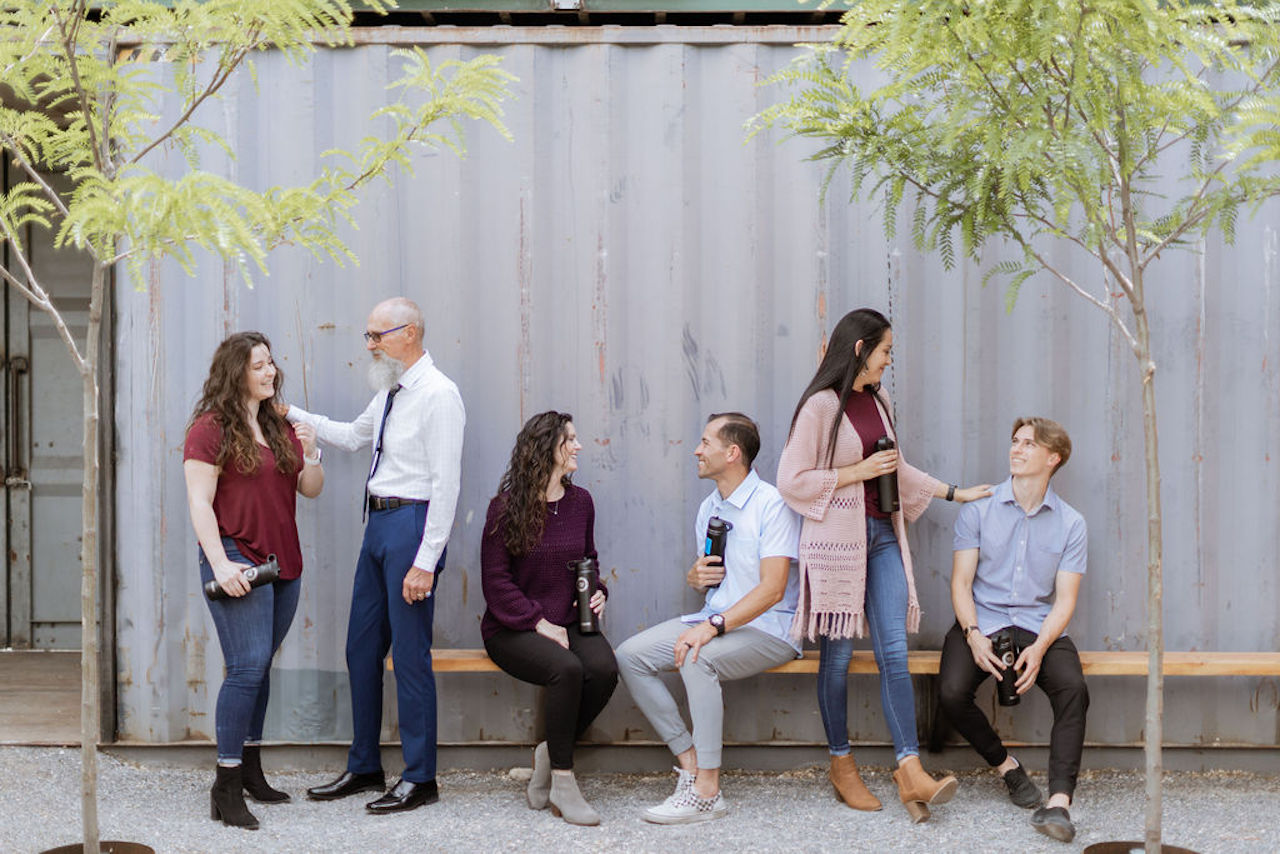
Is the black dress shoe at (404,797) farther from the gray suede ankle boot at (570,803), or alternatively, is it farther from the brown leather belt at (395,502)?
the brown leather belt at (395,502)

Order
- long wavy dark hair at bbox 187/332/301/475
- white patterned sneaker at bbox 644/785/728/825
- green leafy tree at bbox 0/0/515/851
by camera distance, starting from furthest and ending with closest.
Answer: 1. white patterned sneaker at bbox 644/785/728/825
2. long wavy dark hair at bbox 187/332/301/475
3. green leafy tree at bbox 0/0/515/851

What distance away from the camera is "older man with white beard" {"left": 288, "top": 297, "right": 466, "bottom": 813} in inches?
167

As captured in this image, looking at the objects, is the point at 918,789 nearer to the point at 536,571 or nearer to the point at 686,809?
the point at 686,809

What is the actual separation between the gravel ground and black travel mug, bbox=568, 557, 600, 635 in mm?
678

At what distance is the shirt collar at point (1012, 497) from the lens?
172 inches

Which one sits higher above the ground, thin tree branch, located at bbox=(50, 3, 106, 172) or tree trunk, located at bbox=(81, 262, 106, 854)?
thin tree branch, located at bbox=(50, 3, 106, 172)

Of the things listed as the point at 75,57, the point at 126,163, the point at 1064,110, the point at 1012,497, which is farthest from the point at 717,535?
the point at 75,57

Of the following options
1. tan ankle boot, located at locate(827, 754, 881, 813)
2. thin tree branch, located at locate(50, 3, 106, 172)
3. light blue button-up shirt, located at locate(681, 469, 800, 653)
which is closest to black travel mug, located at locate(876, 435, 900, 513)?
light blue button-up shirt, located at locate(681, 469, 800, 653)

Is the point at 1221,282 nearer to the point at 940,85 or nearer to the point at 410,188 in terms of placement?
the point at 940,85

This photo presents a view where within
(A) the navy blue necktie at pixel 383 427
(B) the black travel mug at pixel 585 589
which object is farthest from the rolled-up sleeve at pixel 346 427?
(B) the black travel mug at pixel 585 589

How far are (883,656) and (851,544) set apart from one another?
0.44 m

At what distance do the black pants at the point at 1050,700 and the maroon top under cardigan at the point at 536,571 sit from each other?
1433 mm

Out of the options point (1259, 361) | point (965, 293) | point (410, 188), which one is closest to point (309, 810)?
point (410, 188)

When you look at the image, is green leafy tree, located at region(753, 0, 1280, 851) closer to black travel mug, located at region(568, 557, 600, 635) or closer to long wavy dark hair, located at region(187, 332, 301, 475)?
black travel mug, located at region(568, 557, 600, 635)
